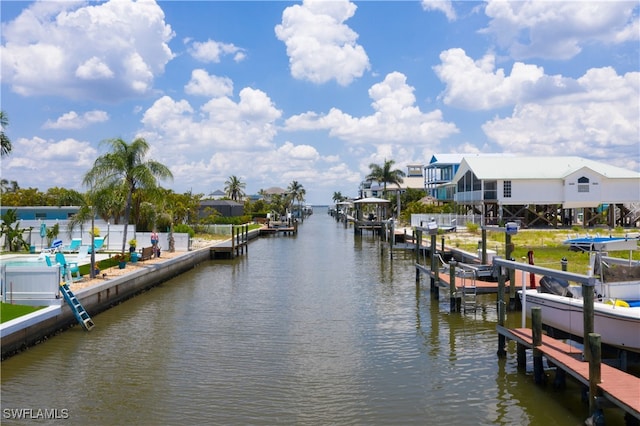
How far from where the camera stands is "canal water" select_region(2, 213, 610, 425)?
11602mm

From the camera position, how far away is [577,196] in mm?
54938

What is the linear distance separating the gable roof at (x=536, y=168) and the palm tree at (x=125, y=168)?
121 feet

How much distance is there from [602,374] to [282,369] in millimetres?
7522

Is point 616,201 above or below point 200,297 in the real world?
above

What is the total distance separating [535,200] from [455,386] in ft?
152

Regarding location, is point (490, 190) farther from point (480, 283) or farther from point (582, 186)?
point (480, 283)

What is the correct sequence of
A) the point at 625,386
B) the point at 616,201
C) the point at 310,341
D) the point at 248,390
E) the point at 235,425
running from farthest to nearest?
the point at 616,201
the point at 310,341
the point at 248,390
the point at 235,425
the point at 625,386

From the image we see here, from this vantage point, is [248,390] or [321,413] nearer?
[321,413]

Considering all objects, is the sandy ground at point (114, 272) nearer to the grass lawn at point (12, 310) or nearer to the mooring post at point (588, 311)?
the grass lawn at point (12, 310)

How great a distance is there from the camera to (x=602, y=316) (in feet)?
43.1

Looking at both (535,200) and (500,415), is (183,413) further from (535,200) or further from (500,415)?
(535,200)

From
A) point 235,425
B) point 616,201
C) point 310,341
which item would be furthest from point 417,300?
point 616,201

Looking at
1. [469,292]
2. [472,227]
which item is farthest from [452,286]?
[472,227]

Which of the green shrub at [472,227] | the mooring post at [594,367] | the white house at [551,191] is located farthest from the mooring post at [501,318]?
the white house at [551,191]
